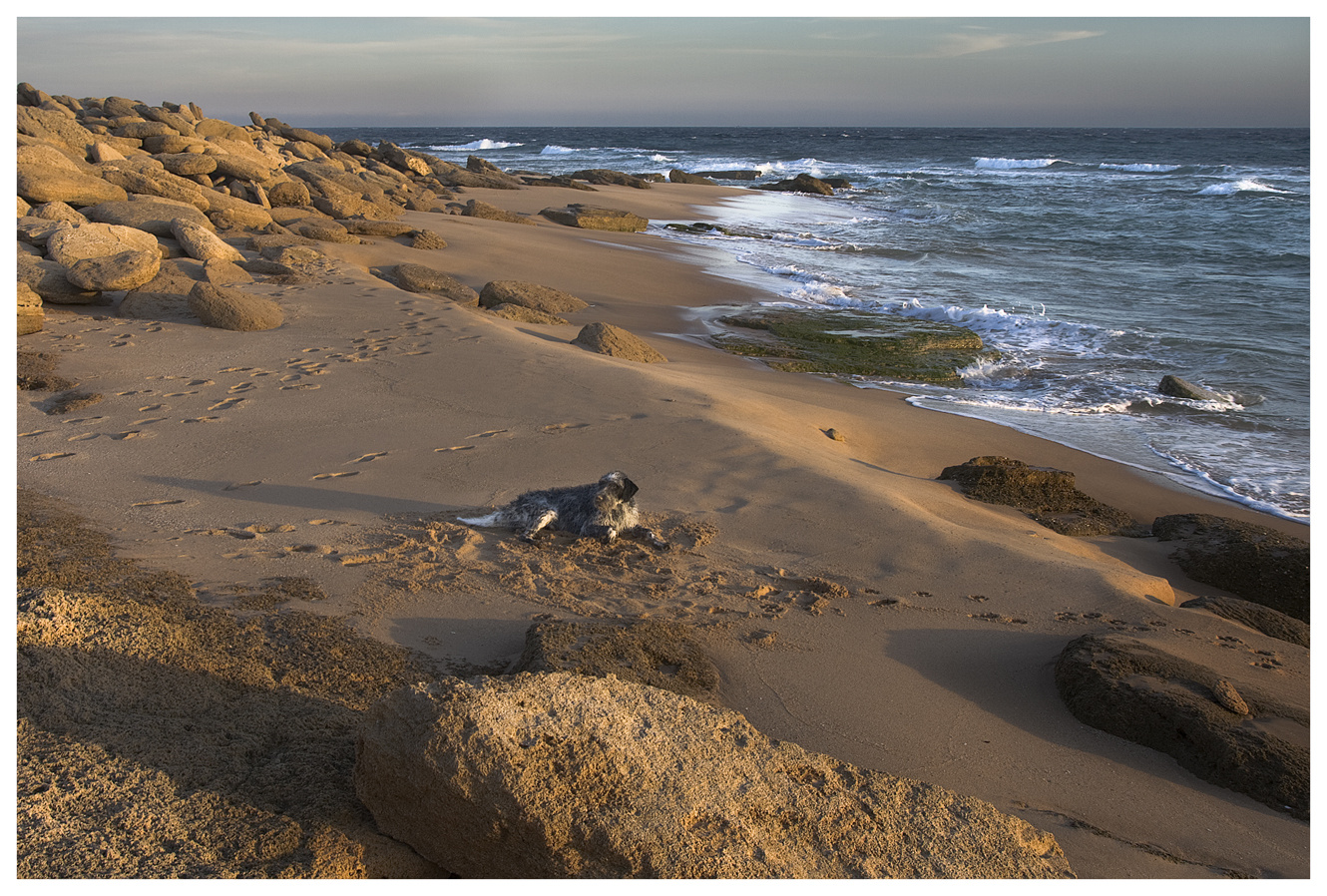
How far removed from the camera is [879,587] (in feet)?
12.2

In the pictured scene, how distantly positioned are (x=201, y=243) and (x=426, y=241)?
3.73 meters

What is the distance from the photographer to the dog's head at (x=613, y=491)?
3.90m

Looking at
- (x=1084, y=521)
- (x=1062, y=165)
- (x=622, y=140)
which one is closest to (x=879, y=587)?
(x=1084, y=521)

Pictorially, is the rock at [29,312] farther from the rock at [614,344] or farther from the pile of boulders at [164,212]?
the rock at [614,344]

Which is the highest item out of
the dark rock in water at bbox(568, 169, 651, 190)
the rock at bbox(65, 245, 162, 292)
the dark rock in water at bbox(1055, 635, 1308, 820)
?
the dark rock in water at bbox(568, 169, 651, 190)

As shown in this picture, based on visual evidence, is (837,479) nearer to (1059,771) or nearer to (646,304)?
(1059,771)

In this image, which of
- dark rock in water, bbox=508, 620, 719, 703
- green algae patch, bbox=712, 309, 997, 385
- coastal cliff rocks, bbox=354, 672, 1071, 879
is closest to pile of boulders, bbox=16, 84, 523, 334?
green algae patch, bbox=712, 309, 997, 385

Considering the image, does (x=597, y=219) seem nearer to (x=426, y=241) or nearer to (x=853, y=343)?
(x=426, y=241)

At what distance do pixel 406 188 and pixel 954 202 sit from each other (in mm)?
17097

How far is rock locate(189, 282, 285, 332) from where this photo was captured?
23.0 feet

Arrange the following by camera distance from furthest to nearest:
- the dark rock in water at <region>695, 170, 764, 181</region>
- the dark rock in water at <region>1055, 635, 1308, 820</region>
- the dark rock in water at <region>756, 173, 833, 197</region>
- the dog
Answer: the dark rock in water at <region>695, 170, 764, 181</region>, the dark rock in water at <region>756, 173, 833, 197</region>, the dog, the dark rock in water at <region>1055, 635, 1308, 820</region>

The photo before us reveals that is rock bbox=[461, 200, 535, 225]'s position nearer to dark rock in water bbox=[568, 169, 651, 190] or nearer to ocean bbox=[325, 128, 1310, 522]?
ocean bbox=[325, 128, 1310, 522]

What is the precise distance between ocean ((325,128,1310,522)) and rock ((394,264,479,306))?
4373 millimetres

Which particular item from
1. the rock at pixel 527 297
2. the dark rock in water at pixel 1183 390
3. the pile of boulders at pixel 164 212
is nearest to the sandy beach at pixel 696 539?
the pile of boulders at pixel 164 212
